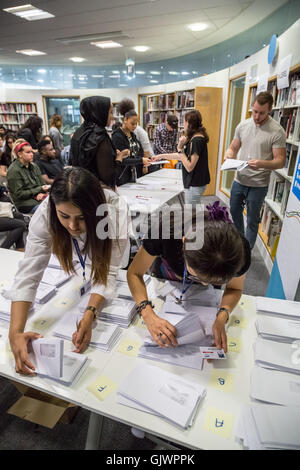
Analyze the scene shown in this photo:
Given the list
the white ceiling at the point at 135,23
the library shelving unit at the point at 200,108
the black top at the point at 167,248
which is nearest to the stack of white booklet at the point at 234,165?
the black top at the point at 167,248

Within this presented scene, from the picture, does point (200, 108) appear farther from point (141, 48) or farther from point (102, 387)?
point (102, 387)

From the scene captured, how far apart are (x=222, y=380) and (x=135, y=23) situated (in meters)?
5.43

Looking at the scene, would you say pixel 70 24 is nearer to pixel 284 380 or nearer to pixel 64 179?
pixel 64 179

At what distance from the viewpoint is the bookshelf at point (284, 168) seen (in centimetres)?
261

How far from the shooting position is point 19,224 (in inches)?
117

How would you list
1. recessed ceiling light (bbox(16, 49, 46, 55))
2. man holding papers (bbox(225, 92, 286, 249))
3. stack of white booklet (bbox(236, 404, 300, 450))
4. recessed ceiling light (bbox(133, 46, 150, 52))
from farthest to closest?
1. recessed ceiling light (bbox(16, 49, 46, 55))
2. recessed ceiling light (bbox(133, 46, 150, 52))
3. man holding papers (bbox(225, 92, 286, 249))
4. stack of white booklet (bbox(236, 404, 300, 450))

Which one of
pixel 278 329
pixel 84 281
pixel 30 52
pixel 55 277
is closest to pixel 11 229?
pixel 55 277

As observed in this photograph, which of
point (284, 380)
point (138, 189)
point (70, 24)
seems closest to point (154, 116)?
point (70, 24)

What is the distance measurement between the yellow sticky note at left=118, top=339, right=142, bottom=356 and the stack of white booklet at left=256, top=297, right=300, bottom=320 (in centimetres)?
58

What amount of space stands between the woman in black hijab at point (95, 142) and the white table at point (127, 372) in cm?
142

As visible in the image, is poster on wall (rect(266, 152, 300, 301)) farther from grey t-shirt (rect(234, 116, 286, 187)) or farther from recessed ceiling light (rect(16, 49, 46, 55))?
recessed ceiling light (rect(16, 49, 46, 55))

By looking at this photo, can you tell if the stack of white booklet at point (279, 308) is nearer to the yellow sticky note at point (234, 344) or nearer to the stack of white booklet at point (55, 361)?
the yellow sticky note at point (234, 344)

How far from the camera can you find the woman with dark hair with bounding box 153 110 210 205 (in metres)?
3.17

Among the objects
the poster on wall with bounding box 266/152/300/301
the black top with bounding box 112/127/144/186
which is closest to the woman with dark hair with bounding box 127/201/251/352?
the poster on wall with bounding box 266/152/300/301
